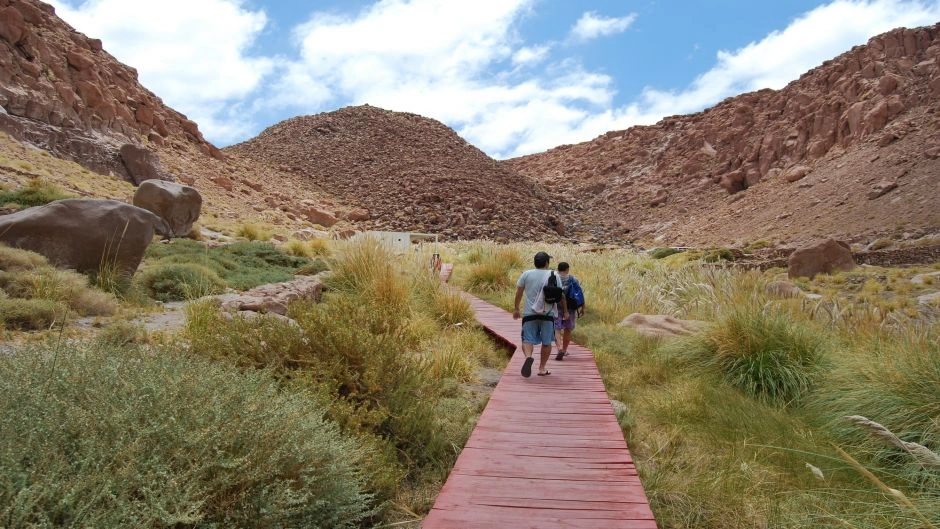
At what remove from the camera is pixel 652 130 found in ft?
242

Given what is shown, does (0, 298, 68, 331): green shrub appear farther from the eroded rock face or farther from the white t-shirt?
the white t-shirt

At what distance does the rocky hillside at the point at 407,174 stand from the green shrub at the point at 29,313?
118ft

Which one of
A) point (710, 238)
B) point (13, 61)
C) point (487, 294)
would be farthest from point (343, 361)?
point (710, 238)

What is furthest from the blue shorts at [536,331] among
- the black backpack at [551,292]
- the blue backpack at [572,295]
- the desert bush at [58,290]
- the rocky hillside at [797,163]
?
the rocky hillside at [797,163]

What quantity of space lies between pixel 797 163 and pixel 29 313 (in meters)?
53.7

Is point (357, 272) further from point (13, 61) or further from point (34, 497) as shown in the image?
point (13, 61)

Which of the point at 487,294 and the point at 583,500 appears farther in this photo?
the point at 487,294

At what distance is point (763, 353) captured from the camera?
609cm

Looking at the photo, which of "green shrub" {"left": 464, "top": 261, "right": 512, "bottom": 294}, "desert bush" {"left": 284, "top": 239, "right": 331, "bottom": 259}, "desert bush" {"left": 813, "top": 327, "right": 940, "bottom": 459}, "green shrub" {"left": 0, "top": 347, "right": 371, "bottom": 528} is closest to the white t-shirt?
"desert bush" {"left": 813, "top": 327, "right": 940, "bottom": 459}

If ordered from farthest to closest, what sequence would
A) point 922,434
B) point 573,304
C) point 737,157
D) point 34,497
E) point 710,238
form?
point 737,157
point 710,238
point 573,304
point 922,434
point 34,497

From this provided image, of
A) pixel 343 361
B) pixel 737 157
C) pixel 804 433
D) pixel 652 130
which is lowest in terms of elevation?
pixel 804 433

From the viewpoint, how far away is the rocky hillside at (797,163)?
36.0m

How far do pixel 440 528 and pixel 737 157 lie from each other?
60.4 metres

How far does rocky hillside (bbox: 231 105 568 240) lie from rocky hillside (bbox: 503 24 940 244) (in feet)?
31.0
